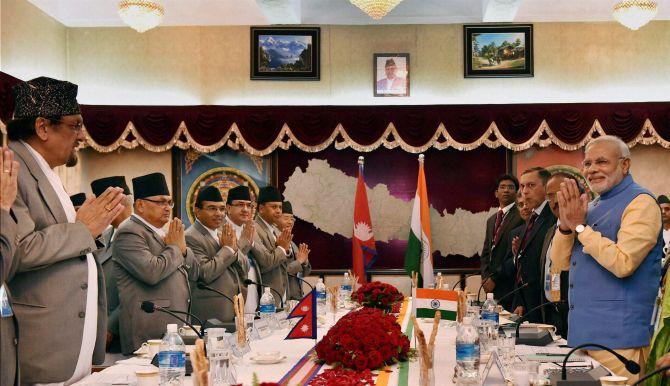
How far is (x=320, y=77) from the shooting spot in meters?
9.57

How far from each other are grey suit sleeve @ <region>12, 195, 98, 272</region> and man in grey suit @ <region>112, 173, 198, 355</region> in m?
1.47

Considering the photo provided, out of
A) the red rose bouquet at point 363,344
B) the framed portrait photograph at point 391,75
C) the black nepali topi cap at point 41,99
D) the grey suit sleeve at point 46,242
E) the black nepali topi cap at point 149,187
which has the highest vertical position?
the framed portrait photograph at point 391,75

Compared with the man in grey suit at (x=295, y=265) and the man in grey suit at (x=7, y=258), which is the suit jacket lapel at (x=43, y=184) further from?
the man in grey suit at (x=295, y=265)

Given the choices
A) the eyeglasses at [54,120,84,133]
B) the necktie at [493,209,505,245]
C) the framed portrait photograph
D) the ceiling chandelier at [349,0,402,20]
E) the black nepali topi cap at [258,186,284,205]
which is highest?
the ceiling chandelier at [349,0,402,20]

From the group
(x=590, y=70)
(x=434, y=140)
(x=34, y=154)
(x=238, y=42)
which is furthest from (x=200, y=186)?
(x=34, y=154)

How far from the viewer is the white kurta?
10.2 ft

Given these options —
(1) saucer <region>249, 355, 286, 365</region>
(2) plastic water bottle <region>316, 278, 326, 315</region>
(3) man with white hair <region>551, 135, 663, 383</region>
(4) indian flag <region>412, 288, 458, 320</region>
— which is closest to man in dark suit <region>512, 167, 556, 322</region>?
(2) plastic water bottle <region>316, 278, 326, 315</region>

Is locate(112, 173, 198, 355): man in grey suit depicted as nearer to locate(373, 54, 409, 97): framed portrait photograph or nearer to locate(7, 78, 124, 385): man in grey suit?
locate(7, 78, 124, 385): man in grey suit

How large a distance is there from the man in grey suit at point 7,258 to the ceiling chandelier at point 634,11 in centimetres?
662

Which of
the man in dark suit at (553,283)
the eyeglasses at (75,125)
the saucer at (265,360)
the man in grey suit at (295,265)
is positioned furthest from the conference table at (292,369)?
the man in grey suit at (295,265)

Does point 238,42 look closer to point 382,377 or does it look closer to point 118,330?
point 118,330

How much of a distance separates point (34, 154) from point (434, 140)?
21.1ft

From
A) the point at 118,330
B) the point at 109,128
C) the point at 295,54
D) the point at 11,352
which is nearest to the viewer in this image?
the point at 11,352

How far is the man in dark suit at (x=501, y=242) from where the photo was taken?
263 inches
